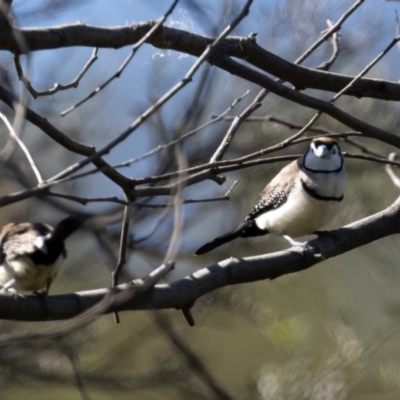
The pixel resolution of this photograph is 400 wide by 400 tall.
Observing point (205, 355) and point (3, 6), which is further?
point (205, 355)

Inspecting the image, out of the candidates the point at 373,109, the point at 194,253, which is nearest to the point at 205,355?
the point at 194,253

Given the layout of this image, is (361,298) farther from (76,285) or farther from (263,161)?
(263,161)

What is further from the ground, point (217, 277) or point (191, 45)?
point (191, 45)

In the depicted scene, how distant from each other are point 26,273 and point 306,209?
46.8 inches

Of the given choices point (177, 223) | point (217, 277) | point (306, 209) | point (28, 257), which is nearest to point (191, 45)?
point (217, 277)

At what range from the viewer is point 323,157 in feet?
11.2

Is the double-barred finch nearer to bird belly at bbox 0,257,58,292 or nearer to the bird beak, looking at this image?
the bird beak

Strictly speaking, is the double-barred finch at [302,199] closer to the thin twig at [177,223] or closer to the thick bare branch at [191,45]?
the thick bare branch at [191,45]

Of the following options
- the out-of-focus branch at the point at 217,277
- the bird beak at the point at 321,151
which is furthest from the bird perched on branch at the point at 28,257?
the bird beak at the point at 321,151

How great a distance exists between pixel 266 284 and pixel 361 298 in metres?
0.54

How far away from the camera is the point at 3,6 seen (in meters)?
1.82

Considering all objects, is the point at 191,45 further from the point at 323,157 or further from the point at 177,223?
the point at 323,157

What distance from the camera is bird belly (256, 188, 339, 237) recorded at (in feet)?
10.9

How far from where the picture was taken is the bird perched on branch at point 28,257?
9.30 ft
